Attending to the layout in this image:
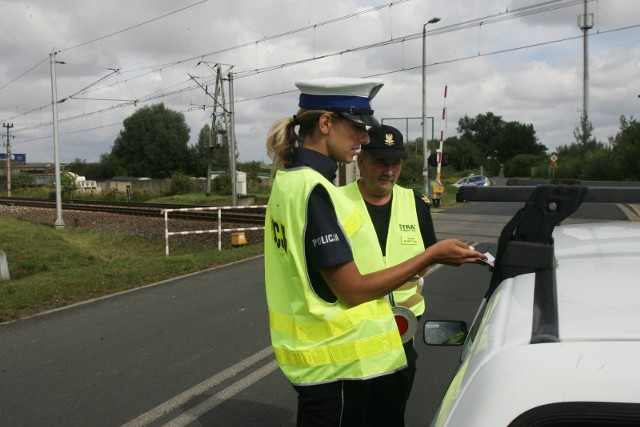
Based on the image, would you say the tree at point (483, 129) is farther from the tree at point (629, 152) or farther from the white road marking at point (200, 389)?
the white road marking at point (200, 389)

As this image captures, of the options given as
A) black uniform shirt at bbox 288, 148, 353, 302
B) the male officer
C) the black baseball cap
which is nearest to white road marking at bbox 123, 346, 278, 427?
the male officer

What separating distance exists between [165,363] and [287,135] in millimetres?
3663

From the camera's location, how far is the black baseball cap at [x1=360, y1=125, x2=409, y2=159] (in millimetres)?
3199

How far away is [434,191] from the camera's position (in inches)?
982

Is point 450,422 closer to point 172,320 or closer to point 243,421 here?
point 243,421

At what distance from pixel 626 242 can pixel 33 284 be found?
9.03 metres

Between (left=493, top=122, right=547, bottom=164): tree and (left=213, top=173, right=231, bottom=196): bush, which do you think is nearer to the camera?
(left=213, top=173, right=231, bottom=196): bush

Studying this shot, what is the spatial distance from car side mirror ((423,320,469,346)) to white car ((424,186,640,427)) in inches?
23.5

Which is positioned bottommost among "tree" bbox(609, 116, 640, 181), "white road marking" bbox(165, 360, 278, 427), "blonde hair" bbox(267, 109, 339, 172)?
"white road marking" bbox(165, 360, 278, 427)

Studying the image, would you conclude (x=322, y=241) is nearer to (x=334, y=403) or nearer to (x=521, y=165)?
(x=334, y=403)

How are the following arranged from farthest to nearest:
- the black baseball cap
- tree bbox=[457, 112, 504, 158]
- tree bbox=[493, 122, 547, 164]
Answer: tree bbox=[457, 112, 504, 158]
tree bbox=[493, 122, 547, 164]
the black baseball cap

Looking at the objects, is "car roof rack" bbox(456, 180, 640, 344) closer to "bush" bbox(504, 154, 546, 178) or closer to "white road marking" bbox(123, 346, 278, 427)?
"white road marking" bbox(123, 346, 278, 427)

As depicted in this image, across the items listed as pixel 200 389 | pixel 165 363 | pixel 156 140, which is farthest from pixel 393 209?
pixel 156 140

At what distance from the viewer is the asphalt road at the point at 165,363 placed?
157 inches
